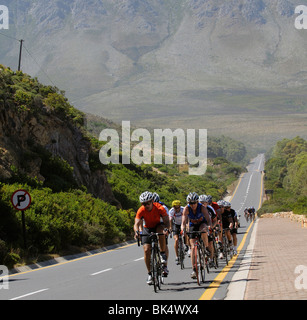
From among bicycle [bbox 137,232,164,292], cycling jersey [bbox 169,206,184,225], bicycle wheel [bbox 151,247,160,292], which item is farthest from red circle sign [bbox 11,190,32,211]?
bicycle wheel [bbox 151,247,160,292]

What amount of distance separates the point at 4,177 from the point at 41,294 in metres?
13.8

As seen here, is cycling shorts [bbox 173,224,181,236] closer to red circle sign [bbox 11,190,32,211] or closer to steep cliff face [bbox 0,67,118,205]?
red circle sign [bbox 11,190,32,211]

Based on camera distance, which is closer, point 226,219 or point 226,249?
point 226,249

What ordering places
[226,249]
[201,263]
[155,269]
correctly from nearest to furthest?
[155,269] < [201,263] < [226,249]

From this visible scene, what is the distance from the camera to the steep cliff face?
2889cm

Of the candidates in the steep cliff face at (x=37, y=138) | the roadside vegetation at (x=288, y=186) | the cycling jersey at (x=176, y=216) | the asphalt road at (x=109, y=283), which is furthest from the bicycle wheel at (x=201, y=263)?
the roadside vegetation at (x=288, y=186)

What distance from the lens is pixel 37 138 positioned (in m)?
33.7

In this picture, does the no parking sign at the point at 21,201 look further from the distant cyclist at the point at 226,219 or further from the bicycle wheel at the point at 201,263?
the bicycle wheel at the point at 201,263

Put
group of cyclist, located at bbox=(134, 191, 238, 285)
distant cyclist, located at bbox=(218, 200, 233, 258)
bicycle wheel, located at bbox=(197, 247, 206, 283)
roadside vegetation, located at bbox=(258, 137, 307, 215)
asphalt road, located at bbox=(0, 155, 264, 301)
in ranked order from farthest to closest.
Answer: roadside vegetation, located at bbox=(258, 137, 307, 215) < distant cyclist, located at bbox=(218, 200, 233, 258) < bicycle wheel, located at bbox=(197, 247, 206, 283) < group of cyclist, located at bbox=(134, 191, 238, 285) < asphalt road, located at bbox=(0, 155, 264, 301)

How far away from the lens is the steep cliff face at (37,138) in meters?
28.9

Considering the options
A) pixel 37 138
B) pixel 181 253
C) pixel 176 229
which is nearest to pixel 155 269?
pixel 181 253

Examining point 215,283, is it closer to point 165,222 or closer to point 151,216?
point 165,222

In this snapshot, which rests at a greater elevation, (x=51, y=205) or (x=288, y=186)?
(x=288, y=186)
